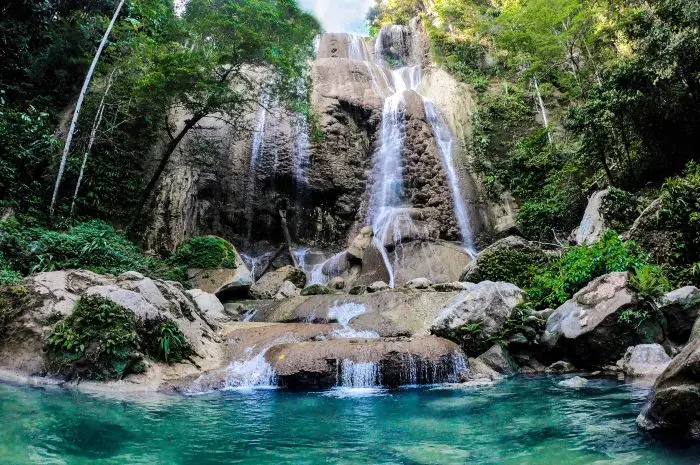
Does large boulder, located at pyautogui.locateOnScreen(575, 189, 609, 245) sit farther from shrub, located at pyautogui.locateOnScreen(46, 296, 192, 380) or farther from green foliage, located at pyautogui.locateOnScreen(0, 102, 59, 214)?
green foliage, located at pyautogui.locateOnScreen(0, 102, 59, 214)

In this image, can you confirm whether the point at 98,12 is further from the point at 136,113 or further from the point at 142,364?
the point at 142,364

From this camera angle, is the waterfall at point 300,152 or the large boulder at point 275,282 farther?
the waterfall at point 300,152

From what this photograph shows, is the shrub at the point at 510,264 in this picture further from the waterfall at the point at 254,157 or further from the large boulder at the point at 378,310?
the waterfall at the point at 254,157

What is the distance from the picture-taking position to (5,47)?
49.6ft

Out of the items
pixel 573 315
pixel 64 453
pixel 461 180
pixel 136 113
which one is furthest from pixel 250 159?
pixel 64 453

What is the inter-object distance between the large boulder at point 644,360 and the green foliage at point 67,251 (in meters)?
11.0

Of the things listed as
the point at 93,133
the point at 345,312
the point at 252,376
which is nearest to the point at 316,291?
the point at 345,312

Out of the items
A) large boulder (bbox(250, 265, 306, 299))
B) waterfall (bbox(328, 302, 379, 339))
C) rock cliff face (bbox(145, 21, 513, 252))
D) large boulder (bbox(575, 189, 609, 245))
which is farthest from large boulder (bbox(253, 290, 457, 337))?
rock cliff face (bbox(145, 21, 513, 252))

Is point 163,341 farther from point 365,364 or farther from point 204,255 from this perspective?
Answer: point 204,255

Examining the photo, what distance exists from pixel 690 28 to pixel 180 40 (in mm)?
15920

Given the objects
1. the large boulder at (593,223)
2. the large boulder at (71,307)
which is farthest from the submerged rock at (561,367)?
the large boulder at (71,307)

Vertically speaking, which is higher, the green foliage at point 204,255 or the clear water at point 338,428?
the green foliage at point 204,255

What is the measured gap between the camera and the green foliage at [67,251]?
10.0 m

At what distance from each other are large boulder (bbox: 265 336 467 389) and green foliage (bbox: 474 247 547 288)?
15.1 feet
